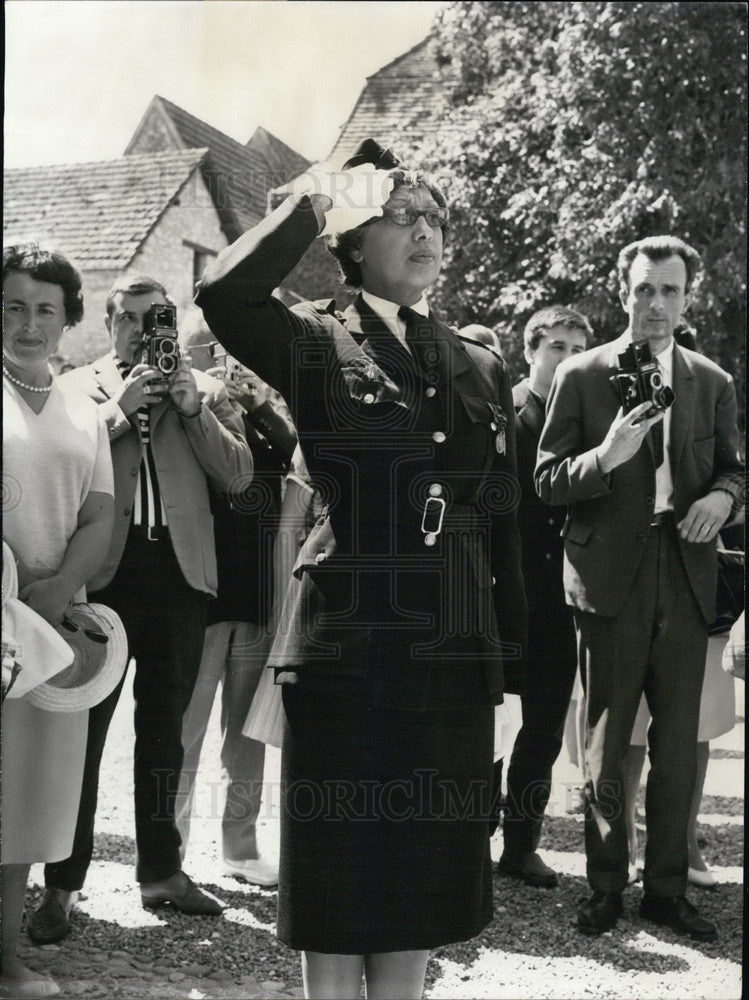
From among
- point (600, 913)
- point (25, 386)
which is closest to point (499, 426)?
point (25, 386)

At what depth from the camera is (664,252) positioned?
3.36m

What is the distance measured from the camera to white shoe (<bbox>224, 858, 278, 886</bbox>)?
326 centimetres


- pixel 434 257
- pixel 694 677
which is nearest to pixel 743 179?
pixel 434 257

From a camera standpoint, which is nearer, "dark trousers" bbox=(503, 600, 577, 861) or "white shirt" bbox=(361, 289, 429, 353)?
"white shirt" bbox=(361, 289, 429, 353)

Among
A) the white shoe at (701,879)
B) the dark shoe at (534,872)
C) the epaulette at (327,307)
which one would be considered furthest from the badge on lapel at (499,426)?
the white shoe at (701,879)

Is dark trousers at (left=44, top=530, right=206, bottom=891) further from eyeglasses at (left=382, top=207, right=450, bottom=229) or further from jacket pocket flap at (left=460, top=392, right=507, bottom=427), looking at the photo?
eyeglasses at (left=382, top=207, right=450, bottom=229)

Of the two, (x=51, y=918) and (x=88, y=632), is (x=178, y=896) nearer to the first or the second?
(x=51, y=918)

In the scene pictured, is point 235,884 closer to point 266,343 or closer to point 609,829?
point 609,829

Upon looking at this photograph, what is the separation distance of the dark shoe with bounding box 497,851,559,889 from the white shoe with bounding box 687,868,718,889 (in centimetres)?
46

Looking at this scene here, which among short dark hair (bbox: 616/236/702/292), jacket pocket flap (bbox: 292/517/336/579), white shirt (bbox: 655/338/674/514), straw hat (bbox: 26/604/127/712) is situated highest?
short dark hair (bbox: 616/236/702/292)

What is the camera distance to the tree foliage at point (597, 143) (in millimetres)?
3400

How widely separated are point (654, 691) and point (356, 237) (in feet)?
5.46

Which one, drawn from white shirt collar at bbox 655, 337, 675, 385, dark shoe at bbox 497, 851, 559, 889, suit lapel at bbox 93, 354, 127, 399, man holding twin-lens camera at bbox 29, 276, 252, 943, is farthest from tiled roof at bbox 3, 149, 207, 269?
dark shoe at bbox 497, 851, 559, 889

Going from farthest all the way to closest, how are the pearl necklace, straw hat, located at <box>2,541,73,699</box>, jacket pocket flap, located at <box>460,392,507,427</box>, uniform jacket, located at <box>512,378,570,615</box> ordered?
uniform jacket, located at <box>512,378,570,615</box>, the pearl necklace, straw hat, located at <box>2,541,73,699</box>, jacket pocket flap, located at <box>460,392,507,427</box>
